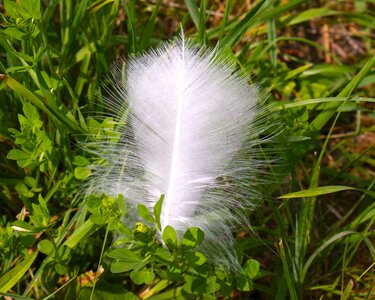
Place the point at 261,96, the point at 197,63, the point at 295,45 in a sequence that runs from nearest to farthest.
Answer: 1. the point at 197,63
2. the point at 261,96
3. the point at 295,45

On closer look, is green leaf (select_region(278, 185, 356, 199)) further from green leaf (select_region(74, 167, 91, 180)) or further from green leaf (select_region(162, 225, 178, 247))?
green leaf (select_region(74, 167, 91, 180))

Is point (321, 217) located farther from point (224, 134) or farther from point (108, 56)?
point (108, 56)

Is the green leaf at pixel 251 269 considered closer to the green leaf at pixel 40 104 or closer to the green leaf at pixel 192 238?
the green leaf at pixel 192 238

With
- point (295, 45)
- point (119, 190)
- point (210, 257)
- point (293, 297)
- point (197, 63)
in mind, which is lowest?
point (293, 297)

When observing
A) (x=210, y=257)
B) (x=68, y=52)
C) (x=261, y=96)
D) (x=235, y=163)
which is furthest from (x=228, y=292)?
(x=68, y=52)

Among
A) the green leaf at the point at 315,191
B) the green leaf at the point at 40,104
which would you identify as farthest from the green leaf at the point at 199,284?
the green leaf at the point at 40,104

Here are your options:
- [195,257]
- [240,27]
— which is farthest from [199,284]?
[240,27]

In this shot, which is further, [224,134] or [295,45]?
[295,45]

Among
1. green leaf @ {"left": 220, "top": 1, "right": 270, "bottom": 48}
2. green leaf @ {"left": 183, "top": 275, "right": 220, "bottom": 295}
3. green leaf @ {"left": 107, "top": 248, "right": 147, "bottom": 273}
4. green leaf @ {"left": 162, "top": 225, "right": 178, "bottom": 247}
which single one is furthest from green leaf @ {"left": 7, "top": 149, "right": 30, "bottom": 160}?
green leaf @ {"left": 220, "top": 1, "right": 270, "bottom": 48}
